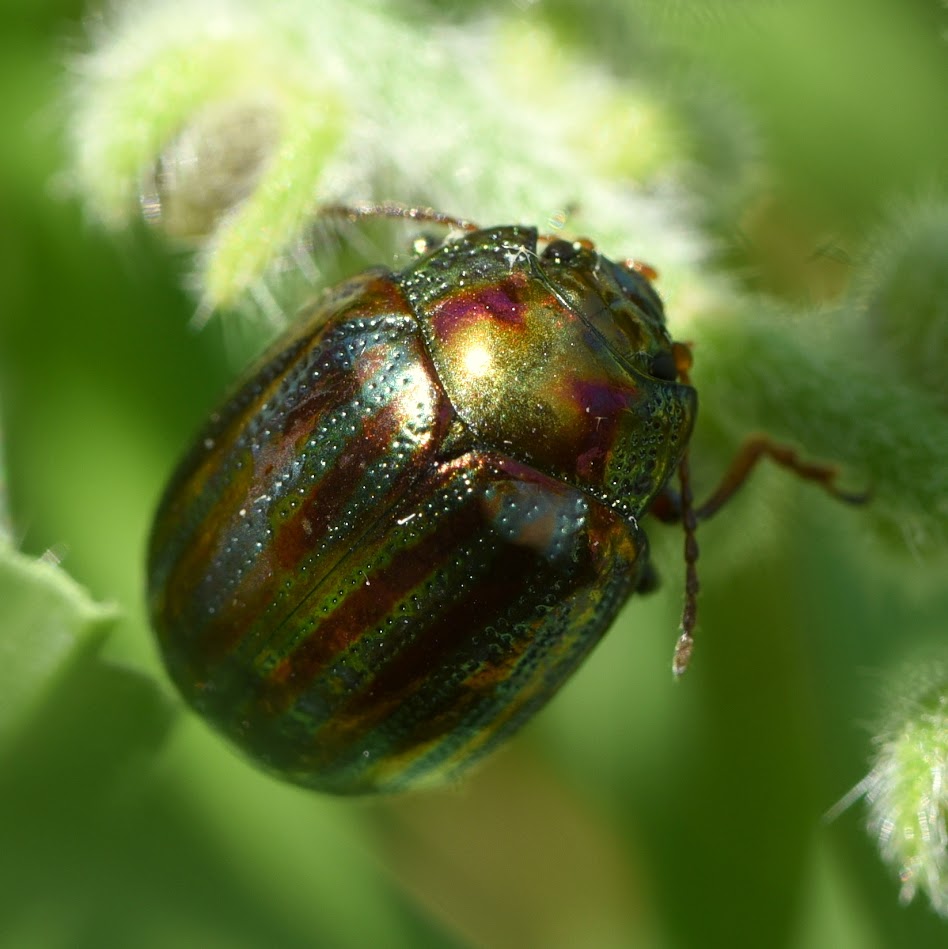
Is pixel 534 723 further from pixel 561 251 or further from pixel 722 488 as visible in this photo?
pixel 561 251

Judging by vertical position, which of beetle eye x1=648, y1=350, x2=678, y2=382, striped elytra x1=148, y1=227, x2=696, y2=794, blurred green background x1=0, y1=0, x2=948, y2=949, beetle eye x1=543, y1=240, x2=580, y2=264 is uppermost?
beetle eye x1=543, y1=240, x2=580, y2=264

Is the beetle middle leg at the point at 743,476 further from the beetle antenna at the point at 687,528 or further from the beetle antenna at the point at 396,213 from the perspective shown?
the beetle antenna at the point at 396,213

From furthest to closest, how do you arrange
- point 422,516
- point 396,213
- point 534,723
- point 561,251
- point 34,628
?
point 534,723
point 396,213
point 561,251
point 34,628
point 422,516

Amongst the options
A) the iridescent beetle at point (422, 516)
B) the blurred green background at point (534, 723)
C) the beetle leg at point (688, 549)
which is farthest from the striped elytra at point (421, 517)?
the blurred green background at point (534, 723)

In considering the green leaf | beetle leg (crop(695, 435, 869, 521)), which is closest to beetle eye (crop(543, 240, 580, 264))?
beetle leg (crop(695, 435, 869, 521))

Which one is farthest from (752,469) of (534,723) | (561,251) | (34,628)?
(34,628)

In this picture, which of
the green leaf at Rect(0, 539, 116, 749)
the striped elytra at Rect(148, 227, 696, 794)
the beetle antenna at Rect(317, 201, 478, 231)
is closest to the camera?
the striped elytra at Rect(148, 227, 696, 794)

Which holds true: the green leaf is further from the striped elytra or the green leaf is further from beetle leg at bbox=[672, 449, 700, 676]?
beetle leg at bbox=[672, 449, 700, 676]

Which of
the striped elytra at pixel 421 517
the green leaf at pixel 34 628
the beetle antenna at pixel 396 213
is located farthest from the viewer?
the beetle antenna at pixel 396 213
